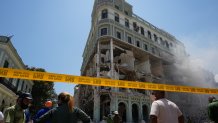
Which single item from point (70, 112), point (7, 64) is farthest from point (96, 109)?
point (70, 112)

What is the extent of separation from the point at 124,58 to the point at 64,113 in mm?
29054

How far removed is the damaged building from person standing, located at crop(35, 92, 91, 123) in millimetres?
21573

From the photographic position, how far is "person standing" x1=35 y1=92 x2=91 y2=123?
9.94 ft

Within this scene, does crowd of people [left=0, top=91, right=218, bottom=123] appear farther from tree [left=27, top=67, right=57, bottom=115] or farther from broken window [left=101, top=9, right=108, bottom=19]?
tree [left=27, top=67, right=57, bottom=115]

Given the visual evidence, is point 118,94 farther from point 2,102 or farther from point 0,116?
point 0,116

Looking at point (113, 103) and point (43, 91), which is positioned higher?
point (43, 91)

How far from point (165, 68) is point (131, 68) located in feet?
46.7

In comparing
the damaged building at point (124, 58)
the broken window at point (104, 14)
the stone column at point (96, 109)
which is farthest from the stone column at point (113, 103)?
the broken window at point (104, 14)

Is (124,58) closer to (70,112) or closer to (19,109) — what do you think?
(19,109)

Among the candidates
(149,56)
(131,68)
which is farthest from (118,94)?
(149,56)

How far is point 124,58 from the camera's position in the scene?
105 feet

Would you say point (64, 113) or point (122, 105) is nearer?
point (64, 113)

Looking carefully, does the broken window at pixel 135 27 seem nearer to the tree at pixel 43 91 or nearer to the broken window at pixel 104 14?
the broken window at pixel 104 14

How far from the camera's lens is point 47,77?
33.1 feet
